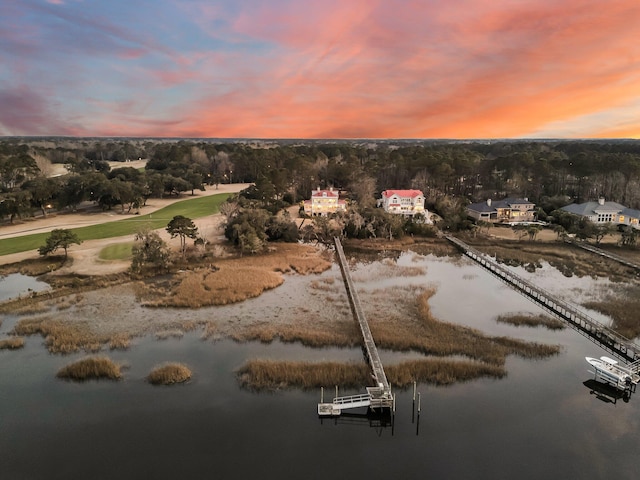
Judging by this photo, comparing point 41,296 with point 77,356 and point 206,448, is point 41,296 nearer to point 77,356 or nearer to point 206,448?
point 77,356

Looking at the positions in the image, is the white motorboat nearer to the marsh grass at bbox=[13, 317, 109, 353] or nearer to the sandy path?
the marsh grass at bbox=[13, 317, 109, 353]

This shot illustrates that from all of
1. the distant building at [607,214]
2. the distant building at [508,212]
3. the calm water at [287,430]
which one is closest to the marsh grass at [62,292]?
the calm water at [287,430]

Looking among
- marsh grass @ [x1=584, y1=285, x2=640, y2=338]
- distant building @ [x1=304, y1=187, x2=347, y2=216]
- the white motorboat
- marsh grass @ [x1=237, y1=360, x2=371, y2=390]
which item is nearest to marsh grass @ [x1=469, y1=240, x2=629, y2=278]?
marsh grass @ [x1=584, y1=285, x2=640, y2=338]

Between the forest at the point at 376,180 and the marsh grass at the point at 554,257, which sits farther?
the forest at the point at 376,180

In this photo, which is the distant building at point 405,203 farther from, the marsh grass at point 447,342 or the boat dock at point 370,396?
the boat dock at point 370,396

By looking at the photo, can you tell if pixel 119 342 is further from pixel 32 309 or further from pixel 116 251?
pixel 116 251

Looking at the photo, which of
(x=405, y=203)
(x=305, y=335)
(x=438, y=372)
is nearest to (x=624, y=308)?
(x=438, y=372)

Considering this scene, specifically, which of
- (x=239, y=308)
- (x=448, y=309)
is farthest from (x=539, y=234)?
(x=239, y=308)
